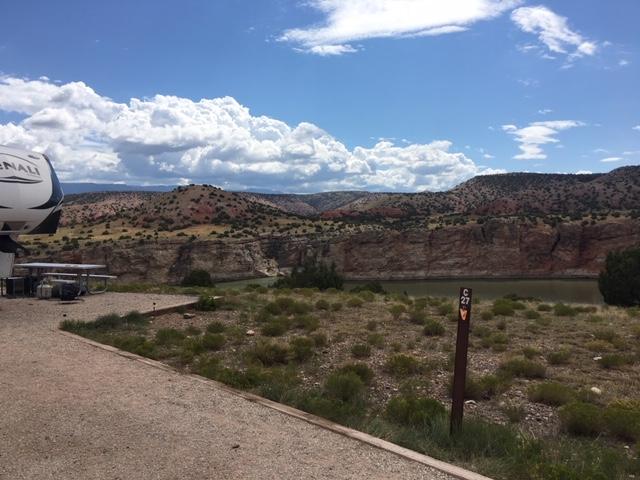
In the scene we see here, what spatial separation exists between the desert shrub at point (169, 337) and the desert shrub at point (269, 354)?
7.02 feet

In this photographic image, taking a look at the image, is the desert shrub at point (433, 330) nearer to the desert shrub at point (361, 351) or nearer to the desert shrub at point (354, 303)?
the desert shrub at point (361, 351)

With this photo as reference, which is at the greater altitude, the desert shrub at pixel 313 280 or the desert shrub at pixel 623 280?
the desert shrub at pixel 623 280

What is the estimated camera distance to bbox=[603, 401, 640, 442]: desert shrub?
700cm

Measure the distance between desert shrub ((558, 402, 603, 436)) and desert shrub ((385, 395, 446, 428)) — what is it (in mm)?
1655

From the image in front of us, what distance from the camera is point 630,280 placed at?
32188 mm

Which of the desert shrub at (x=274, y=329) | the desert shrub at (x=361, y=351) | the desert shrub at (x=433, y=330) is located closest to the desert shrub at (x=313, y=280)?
the desert shrub at (x=274, y=329)

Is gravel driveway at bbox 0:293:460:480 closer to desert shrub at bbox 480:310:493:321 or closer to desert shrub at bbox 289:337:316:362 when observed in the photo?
desert shrub at bbox 289:337:316:362

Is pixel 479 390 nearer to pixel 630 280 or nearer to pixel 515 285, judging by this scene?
pixel 630 280

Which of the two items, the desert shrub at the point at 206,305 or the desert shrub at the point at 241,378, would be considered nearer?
the desert shrub at the point at 241,378

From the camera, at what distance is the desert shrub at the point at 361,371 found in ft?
31.8

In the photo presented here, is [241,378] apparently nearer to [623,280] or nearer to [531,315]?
[531,315]

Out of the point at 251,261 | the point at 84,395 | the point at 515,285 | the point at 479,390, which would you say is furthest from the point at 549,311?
the point at 251,261

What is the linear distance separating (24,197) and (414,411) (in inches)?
613

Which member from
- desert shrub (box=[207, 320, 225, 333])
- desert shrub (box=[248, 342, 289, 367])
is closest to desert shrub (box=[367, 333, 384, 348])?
desert shrub (box=[248, 342, 289, 367])
